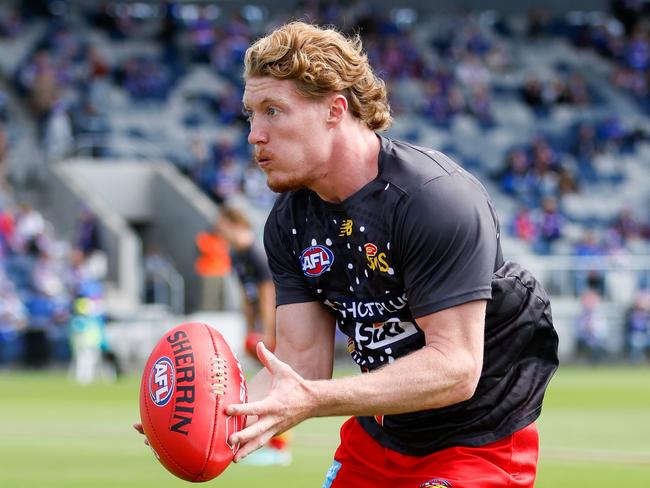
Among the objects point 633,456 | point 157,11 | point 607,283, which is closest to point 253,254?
point 633,456

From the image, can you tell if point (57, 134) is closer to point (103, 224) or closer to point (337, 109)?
point (103, 224)

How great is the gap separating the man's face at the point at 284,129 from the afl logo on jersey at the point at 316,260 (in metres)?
0.31

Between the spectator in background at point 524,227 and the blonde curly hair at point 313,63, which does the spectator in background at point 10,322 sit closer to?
the spectator in background at point 524,227

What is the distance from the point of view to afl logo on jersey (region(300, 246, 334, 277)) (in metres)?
4.62

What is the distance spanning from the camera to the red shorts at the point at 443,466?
4.48m

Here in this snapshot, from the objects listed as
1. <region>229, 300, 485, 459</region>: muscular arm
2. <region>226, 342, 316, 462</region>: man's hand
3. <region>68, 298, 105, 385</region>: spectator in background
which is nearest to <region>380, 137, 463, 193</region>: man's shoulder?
<region>229, 300, 485, 459</region>: muscular arm

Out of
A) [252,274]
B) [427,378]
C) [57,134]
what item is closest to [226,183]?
[57,134]

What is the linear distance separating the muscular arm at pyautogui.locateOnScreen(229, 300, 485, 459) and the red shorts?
369 mm

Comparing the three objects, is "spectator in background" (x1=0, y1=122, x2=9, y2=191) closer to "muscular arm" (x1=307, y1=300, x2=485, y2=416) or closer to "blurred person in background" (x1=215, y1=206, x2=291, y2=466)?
"blurred person in background" (x1=215, y1=206, x2=291, y2=466)

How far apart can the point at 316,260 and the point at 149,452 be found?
23.5 feet

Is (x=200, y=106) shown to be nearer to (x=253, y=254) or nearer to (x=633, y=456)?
(x=253, y=254)

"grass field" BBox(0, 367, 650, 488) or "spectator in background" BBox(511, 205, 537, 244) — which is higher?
"grass field" BBox(0, 367, 650, 488)

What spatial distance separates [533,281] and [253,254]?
7481mm

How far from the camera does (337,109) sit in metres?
4.43
